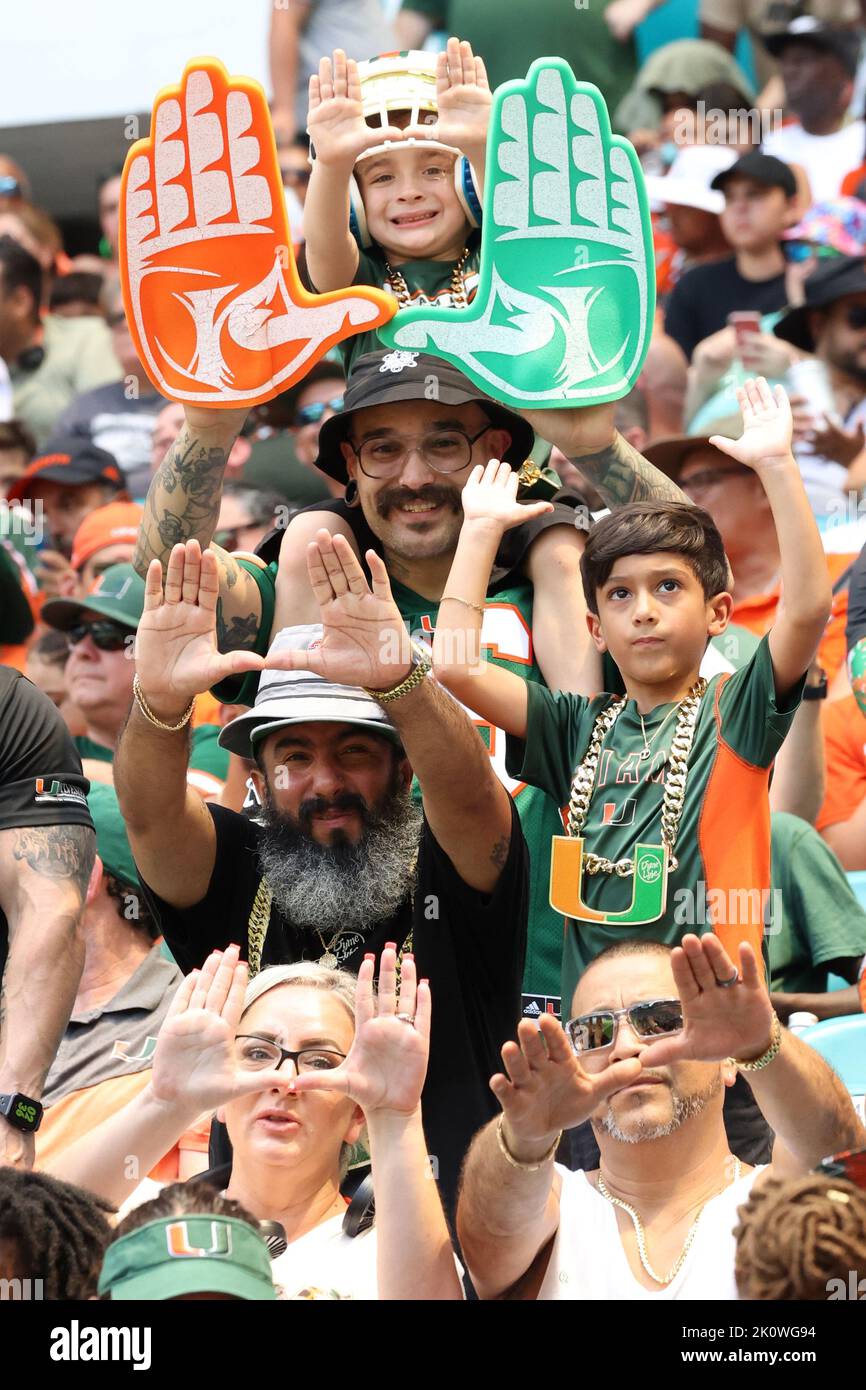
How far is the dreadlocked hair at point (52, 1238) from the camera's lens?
3797 millimetres

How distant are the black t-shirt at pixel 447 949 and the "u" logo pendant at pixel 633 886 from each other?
0.62ft

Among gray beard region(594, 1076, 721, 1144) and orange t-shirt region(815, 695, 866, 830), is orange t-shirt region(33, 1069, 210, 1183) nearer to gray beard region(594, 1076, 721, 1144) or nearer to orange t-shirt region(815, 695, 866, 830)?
gray beard region(594, 1076, 721, 1144)

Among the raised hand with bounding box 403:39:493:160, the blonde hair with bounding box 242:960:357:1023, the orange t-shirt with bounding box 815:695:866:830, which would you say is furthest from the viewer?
the orange t-shirt with bounding box 815:695:866:830

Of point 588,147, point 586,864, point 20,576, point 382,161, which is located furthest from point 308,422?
point 586,864

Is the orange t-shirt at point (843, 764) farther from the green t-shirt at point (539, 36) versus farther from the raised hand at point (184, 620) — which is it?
the green t-shirt at point (539, 36)

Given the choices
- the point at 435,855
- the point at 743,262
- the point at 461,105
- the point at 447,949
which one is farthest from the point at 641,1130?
the point at 743,262

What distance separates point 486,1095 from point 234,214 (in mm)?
1823

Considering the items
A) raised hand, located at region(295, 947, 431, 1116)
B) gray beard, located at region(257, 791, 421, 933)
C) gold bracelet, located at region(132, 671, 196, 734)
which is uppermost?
gold bracelet, located at region(132, 671, 196, 734)

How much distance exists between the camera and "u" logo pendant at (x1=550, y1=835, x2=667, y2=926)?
434 centimetres

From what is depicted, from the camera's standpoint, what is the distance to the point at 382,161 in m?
5.29

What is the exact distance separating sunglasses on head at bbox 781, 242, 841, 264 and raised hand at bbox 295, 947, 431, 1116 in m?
4.29

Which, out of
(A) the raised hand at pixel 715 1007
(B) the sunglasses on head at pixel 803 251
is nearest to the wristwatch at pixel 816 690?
(A) the raised hand at pixel 715 1007

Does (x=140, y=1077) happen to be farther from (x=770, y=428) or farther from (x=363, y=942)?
(x=770, y=428)

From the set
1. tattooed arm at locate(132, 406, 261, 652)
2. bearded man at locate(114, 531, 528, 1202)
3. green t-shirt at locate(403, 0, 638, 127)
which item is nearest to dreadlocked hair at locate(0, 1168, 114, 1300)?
bearded man at locate(114, 531, 528, 1202)
